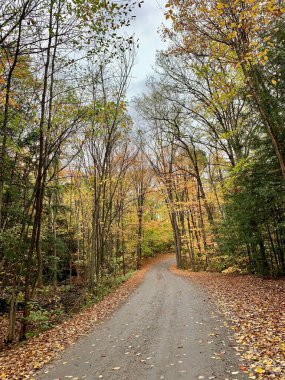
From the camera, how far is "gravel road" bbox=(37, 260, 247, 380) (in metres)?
4.60

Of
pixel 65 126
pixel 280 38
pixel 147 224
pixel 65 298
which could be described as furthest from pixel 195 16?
pixel 147 224

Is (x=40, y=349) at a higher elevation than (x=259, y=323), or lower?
lower

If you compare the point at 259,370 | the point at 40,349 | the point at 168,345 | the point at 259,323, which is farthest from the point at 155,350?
the point at 40,349

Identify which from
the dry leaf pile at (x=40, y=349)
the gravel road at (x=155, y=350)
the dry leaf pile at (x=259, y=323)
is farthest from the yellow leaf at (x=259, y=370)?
the dry leaf pile at (x=40, y=349)

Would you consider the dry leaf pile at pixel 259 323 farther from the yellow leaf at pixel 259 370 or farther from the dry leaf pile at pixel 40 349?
the dry leaf pile at pixel 40 349

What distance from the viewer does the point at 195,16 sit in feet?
32.2

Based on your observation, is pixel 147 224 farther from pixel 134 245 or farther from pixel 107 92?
pixel 107 92

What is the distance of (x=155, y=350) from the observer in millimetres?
5637

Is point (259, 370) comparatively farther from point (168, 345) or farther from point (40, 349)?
point (40, 349)

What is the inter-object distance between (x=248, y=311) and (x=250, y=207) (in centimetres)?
567

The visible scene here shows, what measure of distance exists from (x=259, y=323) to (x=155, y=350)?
271 cm

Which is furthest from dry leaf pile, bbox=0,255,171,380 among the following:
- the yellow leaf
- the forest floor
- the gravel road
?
the yellow leaf

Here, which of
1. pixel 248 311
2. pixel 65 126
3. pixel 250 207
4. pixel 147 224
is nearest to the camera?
pixel 248 311

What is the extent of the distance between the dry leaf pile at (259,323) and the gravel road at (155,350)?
0.28 m
